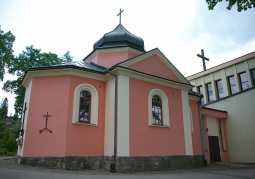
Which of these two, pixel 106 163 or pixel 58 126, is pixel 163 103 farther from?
pixel 58 126

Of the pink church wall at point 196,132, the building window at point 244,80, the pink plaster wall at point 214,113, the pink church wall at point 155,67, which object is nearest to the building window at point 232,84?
the building window at point 244,80

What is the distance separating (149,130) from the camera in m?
10.8

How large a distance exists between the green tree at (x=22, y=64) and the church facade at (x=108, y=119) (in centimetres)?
997

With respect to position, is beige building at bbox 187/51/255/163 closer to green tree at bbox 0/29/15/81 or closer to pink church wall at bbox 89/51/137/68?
pink church wall at bbox 89/51/137/68

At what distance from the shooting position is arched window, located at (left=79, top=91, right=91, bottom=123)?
10281 mm

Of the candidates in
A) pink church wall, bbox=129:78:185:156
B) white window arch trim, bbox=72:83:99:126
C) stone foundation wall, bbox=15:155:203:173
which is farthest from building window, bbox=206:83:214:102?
white window arch trim, bbox=72:83:99:126

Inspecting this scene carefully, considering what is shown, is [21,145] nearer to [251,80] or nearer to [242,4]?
[242,4]

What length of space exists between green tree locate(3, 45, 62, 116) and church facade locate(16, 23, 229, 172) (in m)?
9.97

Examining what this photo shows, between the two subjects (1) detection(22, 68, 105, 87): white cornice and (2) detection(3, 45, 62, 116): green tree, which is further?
(2) detection(3, 45, 62, 116): green tree

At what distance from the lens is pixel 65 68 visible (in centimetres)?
1024

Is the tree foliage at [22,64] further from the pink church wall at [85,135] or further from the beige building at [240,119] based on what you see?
the beige building at [240,119]

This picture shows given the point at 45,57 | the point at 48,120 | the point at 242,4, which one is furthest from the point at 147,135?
the point at 45,57

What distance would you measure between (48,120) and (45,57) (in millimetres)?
13952

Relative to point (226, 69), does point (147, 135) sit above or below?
below
